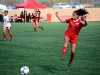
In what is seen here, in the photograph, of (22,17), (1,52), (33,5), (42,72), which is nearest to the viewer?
(42,72)

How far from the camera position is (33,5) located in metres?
49.1

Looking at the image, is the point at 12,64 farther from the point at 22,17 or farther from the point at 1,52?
the point at 22,17

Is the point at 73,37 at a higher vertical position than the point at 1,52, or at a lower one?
higher

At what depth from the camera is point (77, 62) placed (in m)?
11.7

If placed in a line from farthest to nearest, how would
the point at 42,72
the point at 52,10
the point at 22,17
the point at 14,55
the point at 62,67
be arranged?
the point at 52,10, the point at 22,17, the point at 14,55, the point at 62,67, the point at 42,72

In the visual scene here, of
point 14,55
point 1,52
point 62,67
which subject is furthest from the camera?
point 1,52

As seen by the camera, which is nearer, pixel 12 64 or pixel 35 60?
pixel 12 64

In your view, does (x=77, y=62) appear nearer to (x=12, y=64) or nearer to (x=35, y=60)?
(x=35, y=60)

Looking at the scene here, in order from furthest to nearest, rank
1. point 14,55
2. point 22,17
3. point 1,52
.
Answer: point 22,17
point 1,52
point 14,55

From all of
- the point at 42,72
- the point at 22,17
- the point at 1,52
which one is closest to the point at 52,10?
the point at 22,17

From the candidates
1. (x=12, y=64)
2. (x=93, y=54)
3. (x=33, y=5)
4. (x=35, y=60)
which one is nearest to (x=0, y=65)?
(x=12, y=64)

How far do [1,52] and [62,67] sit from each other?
174 inches

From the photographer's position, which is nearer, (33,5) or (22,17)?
(33,5)

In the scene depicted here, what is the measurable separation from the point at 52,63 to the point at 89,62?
1347 mm
